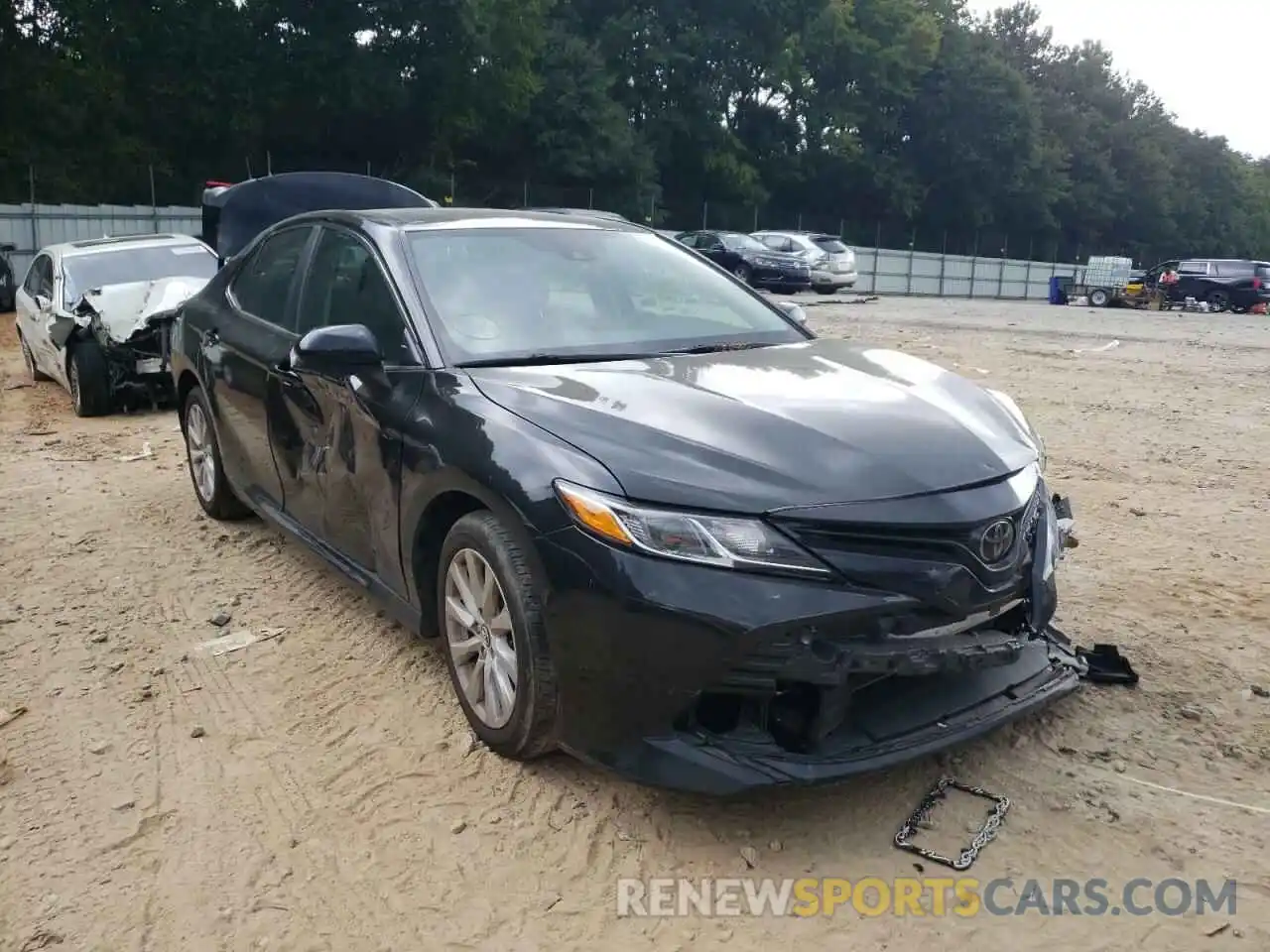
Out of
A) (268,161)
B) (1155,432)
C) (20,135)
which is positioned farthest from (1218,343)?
(20,135)

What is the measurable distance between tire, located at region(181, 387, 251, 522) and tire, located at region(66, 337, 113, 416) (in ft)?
11.7

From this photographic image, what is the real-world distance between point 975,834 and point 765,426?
120 centimetres

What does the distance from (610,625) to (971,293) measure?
4177 cm

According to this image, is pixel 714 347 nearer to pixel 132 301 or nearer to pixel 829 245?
pixel 132 301

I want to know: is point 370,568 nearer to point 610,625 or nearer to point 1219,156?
point 610,625

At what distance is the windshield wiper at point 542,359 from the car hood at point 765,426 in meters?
0.06

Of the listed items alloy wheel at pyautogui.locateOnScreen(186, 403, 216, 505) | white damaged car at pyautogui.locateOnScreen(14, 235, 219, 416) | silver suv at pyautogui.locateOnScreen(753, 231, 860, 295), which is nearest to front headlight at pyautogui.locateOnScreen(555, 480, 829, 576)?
alloy wheel at pyautogui.locateOnScreen(186, 403, 216, 505)

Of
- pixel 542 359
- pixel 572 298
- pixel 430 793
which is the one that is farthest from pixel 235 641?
pixel 572 298

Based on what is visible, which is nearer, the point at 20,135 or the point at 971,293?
the point at 20,135

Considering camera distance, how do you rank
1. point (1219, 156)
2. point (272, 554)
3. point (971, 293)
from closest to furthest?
point (272, 554) → point (971, 293) → point (1219, 156)

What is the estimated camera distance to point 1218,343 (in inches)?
629

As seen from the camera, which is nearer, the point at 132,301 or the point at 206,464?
the point at 206,464

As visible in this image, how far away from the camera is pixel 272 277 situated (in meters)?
4.79

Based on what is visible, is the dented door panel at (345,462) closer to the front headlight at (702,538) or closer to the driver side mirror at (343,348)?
the driver side mirror at (343,348)
